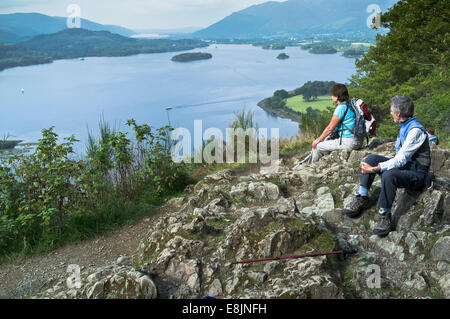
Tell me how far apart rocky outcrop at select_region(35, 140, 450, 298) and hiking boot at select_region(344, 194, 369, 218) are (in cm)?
8

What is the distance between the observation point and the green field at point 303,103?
46.9 m

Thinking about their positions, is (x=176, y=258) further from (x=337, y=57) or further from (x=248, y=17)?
(x=248, y=17)

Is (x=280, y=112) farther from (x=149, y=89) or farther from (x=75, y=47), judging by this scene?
(x=75, y=47)

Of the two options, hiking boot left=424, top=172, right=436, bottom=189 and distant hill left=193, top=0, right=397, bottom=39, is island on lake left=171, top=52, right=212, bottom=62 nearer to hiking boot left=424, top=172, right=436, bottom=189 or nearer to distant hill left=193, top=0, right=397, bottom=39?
distant hill left=193, top=0, right=397, bottom=39

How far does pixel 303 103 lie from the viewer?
164 ft

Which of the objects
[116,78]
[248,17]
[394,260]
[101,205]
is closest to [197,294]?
[394,260]

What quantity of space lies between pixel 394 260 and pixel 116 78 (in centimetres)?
7617

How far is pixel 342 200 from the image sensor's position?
4.39m

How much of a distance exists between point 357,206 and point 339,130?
222cm

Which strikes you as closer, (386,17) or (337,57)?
(386,17)

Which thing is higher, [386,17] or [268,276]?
[386,17]

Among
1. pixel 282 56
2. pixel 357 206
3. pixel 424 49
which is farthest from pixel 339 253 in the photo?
pixel 282 56

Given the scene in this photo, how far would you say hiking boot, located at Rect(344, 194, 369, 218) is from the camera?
12.6 ft

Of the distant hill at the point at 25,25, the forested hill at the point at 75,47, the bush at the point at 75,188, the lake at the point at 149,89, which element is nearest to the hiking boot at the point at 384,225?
the bush at the point at 75,188
